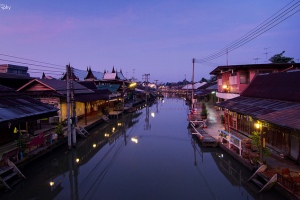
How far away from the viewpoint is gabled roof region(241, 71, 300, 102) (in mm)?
16391

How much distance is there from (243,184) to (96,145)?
50.9 ft

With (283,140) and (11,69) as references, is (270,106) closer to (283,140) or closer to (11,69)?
(283,140)

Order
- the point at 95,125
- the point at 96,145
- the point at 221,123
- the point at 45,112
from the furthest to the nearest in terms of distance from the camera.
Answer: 1. the point at 95,125
2. the point at 221,123
3. the point at 96,145
4. the point at 45,112

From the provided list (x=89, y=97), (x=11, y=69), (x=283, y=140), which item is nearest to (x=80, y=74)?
(x=11, y=69)

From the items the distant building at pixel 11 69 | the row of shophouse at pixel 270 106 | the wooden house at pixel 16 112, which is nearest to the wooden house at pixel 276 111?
the row of shophouse at pixel 270 106

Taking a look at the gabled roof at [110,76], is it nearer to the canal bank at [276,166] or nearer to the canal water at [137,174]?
the canal water at [137,174]

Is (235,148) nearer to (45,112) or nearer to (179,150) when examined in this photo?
(179,150)

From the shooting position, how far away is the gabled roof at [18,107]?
16.5m

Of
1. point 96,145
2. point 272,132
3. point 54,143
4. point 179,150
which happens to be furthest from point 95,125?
point 272,132

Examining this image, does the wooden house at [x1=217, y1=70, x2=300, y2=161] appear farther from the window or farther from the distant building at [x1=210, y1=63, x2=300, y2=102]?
the window

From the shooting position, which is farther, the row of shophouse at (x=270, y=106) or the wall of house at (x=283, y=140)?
the wall of house at (x=283, y=140)

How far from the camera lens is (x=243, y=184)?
45.6ft

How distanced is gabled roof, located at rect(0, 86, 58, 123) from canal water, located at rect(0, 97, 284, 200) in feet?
12.0

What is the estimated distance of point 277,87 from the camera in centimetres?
1883
